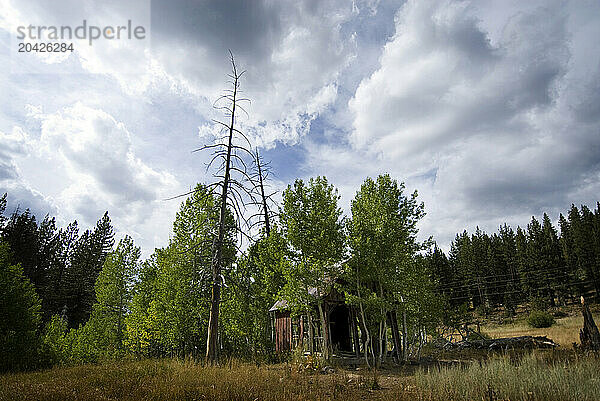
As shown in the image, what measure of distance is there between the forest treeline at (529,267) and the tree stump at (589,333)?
3501 centimetres

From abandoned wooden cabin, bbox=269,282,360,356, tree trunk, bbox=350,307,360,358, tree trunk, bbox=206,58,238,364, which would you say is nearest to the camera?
tree trunk, bbox=206,58,238,364

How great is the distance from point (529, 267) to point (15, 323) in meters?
65.3

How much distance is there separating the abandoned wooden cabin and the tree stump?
1058 cm

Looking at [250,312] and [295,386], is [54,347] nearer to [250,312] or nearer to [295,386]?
[250,312]

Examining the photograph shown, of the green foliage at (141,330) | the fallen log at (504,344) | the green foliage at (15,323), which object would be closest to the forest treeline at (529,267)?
the fallen log at (504,344)

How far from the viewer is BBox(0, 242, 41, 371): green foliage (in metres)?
15.5

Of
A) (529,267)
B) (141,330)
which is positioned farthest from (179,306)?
(529,267)

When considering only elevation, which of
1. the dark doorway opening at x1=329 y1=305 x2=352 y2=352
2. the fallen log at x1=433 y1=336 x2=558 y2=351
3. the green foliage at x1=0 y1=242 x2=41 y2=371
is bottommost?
the fallen log at x1=433 y1=336 x2=558 y2=351

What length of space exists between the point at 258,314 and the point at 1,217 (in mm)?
37043

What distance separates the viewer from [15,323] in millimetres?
16188

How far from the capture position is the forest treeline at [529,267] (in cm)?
5353

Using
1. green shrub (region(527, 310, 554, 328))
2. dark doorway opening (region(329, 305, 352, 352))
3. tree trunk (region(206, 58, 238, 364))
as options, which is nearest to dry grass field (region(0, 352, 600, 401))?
tree trunk (region(206, 58, 238, 364))

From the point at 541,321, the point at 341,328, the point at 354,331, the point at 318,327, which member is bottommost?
the point at 541,321

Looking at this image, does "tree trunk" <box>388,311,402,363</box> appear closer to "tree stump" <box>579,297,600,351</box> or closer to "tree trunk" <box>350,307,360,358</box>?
"tree trunk" <box>350,307,360,358</box>
